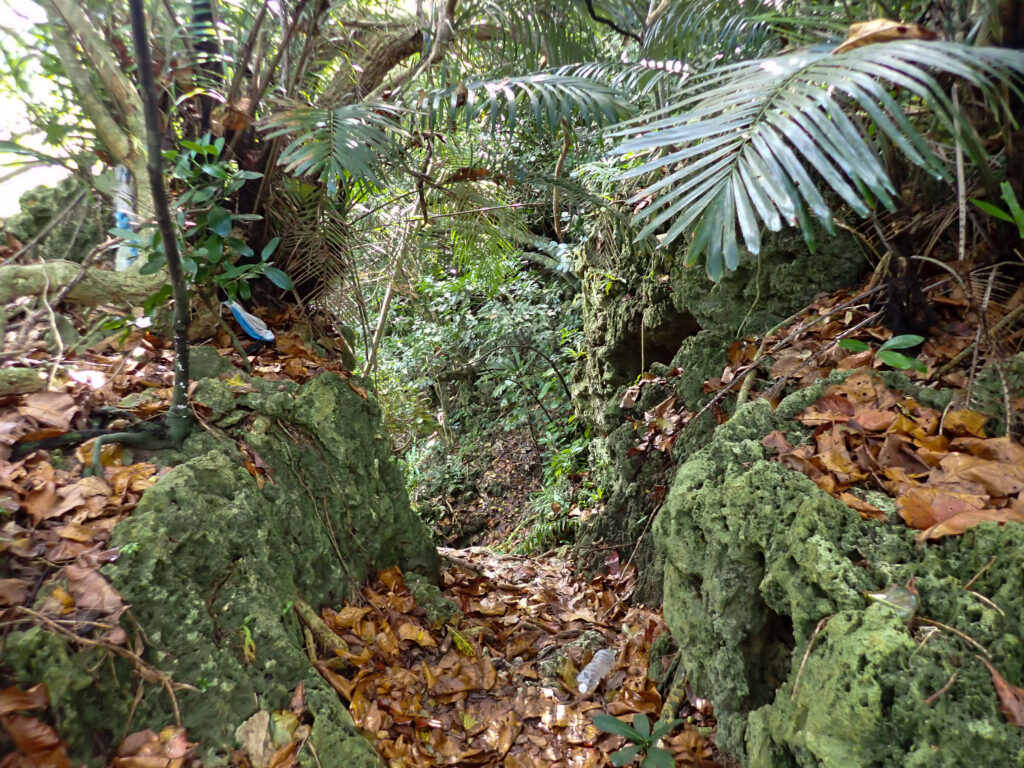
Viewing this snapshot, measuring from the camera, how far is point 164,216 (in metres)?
1.56

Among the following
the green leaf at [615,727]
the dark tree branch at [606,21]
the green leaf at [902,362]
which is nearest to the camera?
the green leaf at [902,362]

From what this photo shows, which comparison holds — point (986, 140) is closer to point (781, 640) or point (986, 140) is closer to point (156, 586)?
point (781, 640)

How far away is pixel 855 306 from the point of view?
2.28 m

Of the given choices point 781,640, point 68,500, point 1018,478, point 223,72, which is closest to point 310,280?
point 223,72

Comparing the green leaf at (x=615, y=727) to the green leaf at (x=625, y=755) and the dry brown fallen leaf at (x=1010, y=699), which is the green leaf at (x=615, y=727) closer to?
the green leaf at (x=625, y=755)

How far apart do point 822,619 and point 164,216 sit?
6.25ft

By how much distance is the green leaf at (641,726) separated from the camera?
6.64 ft

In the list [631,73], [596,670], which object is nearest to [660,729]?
[596,670]

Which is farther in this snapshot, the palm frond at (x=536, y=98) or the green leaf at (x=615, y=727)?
the palm frond at (x=536, y=98)

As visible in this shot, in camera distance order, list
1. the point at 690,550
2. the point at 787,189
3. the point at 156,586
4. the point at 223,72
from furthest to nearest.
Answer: the point at 223,72
the point at 690,550
the point at 156,586
the point at 787,189

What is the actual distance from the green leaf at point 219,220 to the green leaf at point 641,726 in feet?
7.83

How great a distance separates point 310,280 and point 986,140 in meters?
2.87

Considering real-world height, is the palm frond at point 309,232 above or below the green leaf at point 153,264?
above

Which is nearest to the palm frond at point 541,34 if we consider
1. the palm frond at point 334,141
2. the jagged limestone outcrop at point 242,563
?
the palm frond at point 334,141
